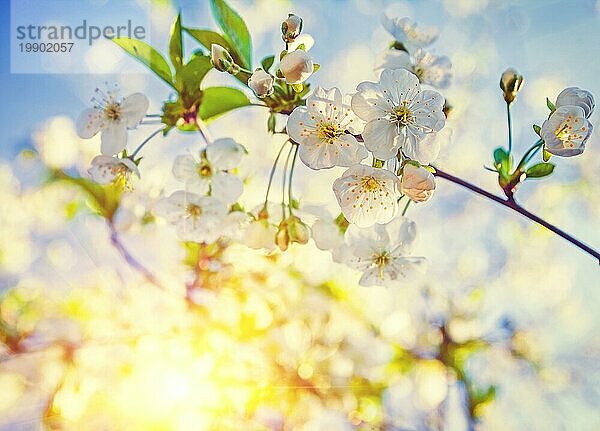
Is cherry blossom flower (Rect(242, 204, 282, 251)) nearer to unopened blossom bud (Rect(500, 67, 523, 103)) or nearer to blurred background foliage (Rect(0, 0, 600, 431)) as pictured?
unopened blossom bud (Rect(500, 67, 523, 103))

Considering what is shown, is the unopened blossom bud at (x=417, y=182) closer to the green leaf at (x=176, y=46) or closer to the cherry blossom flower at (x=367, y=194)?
the cherry blossom flower at (x=367, y=194)

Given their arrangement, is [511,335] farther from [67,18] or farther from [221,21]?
[67,18]

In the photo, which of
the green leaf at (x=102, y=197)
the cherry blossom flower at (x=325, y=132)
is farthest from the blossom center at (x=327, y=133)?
the green leaf at (x=102, y=197)

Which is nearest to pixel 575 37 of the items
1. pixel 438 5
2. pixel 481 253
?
pixel 438 5

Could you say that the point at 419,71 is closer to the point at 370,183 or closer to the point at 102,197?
the point at 370,183

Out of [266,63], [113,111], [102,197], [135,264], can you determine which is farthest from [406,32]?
[135,264]
